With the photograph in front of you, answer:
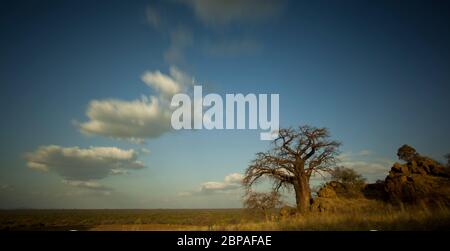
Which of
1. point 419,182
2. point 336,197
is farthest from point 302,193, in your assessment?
point 419,182

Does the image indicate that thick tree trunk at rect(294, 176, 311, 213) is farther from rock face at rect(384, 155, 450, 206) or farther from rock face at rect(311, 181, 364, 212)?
rock face at rect(384, 155, 450, 206)

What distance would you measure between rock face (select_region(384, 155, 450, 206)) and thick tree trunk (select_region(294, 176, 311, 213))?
17.2ft

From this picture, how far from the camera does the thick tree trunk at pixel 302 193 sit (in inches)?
932

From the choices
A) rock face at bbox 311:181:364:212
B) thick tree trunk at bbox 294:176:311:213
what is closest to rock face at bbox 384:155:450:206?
rock face at bbox 311:181:364:212

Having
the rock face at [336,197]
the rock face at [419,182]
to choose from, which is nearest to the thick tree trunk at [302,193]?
the rock face at [336,197]

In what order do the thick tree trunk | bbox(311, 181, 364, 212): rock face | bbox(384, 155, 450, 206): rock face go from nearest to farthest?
bbox(384, 155, 450, 206): rock face
bbox(311, 181, 364, 212): rock face
the thick tree trunk

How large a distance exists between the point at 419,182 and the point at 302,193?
758cm

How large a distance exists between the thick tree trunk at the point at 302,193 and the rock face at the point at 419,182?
525cm

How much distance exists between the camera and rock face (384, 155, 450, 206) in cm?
1905

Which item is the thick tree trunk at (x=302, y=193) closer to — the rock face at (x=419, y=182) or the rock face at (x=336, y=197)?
the rock face at (x=336, y=197)

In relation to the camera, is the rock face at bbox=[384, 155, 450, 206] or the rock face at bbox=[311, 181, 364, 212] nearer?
the rock face at bbox=[384, 155, 450, 206]

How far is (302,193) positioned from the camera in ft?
78.3
